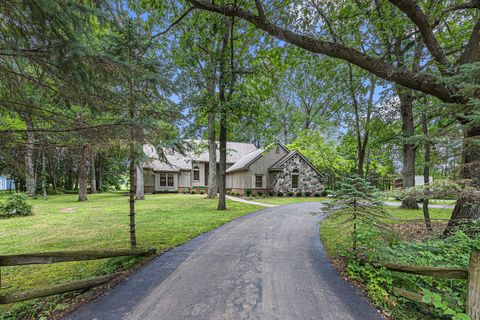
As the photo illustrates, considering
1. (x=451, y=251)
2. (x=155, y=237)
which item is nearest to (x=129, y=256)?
(x=155, y=237)

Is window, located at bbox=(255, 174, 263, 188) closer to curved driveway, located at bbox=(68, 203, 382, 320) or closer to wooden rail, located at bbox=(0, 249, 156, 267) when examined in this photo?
curved driveway, located at bbox=(68, 203, 382, 320)

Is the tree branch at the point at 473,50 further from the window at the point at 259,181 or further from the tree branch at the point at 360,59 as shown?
the window at the point at 259,181

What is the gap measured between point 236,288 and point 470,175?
4.79 meters

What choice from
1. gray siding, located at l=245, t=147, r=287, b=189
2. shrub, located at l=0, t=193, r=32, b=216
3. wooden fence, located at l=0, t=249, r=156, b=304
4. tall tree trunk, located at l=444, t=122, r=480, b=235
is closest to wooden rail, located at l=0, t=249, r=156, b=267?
wooden fence, located at l=0, t=249, r=156, b=304

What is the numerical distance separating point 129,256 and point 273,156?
18.8 metres

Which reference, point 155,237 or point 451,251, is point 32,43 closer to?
point 155,237

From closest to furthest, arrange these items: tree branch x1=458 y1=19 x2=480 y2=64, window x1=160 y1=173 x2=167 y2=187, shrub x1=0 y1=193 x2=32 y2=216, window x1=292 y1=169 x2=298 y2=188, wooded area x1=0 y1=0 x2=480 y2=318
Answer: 1. wooded area x1=0 y1=0 x2=480 y2=318
2. tree branch x1=458 y1=19 x2=480 y2=64
3. shrub x1=0 y1=193 x2=32 y2=216
4. window x1=292 y1=169 x2=298 y2=188
5. window x1=160 y1=173 x2=167 y2=187

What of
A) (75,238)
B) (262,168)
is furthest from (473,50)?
(262,168)

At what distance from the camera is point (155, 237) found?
6109mm

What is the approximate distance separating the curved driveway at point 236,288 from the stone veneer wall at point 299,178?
15.4 metres

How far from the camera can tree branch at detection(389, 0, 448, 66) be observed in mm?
4086

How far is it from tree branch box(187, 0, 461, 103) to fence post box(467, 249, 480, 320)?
126 inches

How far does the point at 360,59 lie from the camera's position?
4.54 meters

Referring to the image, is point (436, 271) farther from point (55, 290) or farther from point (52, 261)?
point (52, 261)
